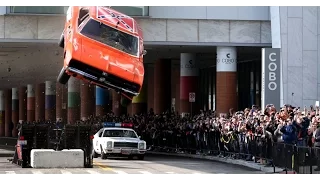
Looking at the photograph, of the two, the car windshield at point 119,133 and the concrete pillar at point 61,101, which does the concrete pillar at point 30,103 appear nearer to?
the concrete pillar at point 61,101

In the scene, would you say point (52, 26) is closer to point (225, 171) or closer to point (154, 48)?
point (154, 48)

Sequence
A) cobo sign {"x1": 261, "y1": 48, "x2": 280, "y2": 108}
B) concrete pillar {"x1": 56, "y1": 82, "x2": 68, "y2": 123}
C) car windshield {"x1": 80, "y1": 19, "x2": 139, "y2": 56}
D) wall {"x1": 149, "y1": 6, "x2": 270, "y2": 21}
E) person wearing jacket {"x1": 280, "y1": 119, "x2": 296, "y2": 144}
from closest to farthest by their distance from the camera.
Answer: person wearing jacket {"x1": 280, "y1": 119, "x2": 296, "y2": 144}
car windshield {"x1": 80, "y1": 19, "x2": 139, "y2": 56}
cobo sign {"x1": 261, "y1": 48, "x2": 280, "y2": 108}
wall {"x1": 149, "y1": 6, "x2": 270, "y2": 21}
concrete pillar {"x1": 56, "y1": 82, "x2": 68, "y2": 123}

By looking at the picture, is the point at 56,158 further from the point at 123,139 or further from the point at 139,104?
the point at 139,104

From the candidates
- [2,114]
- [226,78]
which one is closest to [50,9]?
[226,78]

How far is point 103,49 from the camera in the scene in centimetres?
3120

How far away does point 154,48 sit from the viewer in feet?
152

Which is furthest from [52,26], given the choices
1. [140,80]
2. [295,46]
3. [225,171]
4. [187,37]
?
[225,171]

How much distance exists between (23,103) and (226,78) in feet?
216

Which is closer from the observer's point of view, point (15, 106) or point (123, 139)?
point (123, 139)

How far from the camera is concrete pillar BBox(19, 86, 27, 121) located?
10346 cm

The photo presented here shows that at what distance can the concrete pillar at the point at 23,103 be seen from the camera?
339 feet

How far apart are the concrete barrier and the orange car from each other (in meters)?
4.12

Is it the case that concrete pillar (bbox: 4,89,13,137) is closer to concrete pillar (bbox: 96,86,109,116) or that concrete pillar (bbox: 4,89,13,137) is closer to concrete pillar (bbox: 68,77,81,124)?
concrete pillar (bbox: 68,77,81,124)

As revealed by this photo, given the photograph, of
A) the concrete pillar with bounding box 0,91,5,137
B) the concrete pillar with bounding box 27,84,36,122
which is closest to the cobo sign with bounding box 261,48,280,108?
the concrete pillar with bounding box 27,84,36,122
